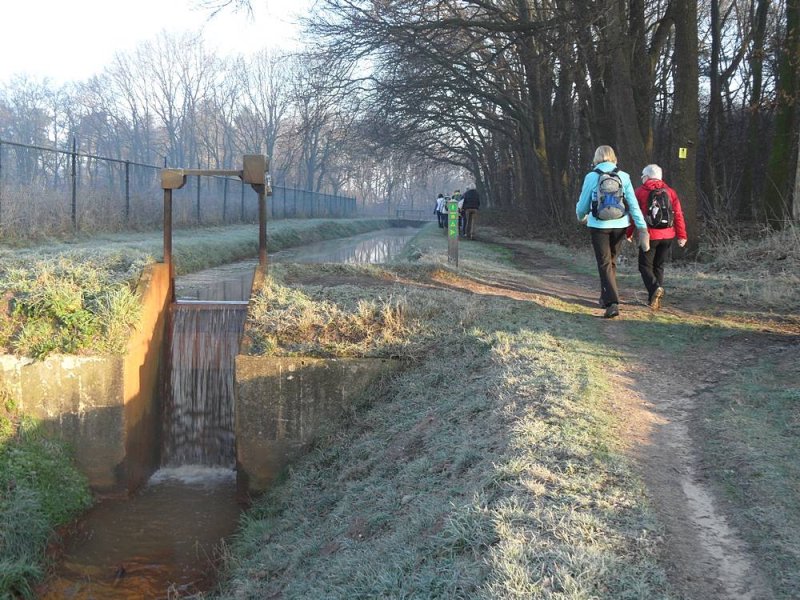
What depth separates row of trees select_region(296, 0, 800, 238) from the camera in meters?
14.1

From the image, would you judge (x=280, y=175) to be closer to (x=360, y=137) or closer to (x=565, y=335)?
(x=360, y=137)

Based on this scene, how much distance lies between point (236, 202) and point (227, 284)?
18.6 meters

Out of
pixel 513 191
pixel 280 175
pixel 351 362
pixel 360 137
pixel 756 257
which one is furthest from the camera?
pixel 280 175

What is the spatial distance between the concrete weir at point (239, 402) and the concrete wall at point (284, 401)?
0.01 meters

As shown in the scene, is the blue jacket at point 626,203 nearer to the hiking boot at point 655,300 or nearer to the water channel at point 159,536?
the hiking boot at point 655,300

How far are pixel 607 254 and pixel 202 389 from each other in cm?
529

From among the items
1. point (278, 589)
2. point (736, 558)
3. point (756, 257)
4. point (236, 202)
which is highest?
point (236, 202)

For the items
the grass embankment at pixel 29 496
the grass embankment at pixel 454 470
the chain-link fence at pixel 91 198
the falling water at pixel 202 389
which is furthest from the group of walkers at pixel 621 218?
the chain-link fence at pixel 91 198

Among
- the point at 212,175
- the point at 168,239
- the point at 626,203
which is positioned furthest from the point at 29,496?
the point at 626,203

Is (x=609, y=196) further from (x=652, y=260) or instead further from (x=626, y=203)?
(x=652, y=260)

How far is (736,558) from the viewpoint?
339 cm

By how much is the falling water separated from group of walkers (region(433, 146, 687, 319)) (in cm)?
461

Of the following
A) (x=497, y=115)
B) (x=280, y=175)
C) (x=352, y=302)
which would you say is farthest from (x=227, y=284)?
(x=280, y=175)

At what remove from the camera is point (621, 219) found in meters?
8.21
